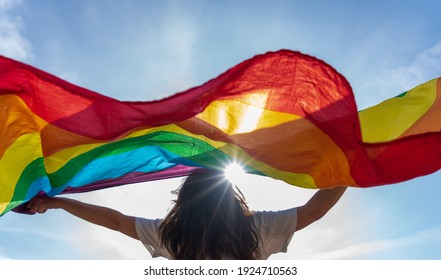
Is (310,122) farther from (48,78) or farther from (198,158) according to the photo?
(48,78)

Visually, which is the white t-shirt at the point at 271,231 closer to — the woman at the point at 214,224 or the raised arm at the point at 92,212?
the woman at the point at 214,224

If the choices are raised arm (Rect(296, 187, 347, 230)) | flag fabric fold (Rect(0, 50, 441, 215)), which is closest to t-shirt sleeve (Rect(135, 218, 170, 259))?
flag fabric fold (Rect(0, 50, 441, 215))

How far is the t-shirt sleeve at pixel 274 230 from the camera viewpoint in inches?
135

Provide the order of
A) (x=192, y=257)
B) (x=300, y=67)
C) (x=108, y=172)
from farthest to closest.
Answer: (x=108, y=172)
(x=300, y=67)
(x=192, y=257)

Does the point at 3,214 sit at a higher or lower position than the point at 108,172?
lower

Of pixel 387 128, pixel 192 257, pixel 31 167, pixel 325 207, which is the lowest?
pixel 192 257

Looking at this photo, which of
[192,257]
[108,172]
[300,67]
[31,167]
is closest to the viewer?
[192,257]

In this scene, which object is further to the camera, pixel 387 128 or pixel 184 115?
pixel 387 128

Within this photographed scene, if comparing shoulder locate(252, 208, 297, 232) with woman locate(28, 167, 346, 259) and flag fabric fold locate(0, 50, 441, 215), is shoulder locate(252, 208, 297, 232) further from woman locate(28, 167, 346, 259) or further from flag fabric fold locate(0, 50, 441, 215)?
flag fabric fold locate(0, 50, 441, 215)

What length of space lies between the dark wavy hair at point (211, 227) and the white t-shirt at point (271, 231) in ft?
0.22

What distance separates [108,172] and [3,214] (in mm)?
921

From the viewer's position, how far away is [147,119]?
3.53 m

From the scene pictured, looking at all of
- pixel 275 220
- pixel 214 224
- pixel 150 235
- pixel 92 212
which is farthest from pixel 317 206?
pixel 92 212

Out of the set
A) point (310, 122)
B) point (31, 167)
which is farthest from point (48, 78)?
point (310, 122)
